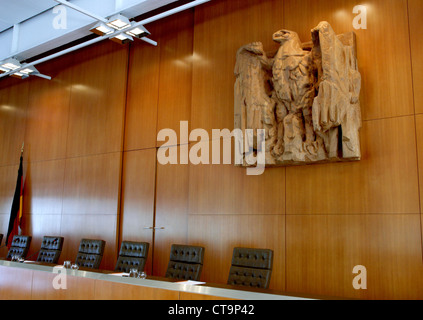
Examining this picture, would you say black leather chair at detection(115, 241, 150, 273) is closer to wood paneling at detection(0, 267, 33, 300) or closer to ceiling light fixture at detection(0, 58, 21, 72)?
wood paneling at detection(0, 267, 33, 300)

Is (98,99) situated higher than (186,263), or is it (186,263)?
(98,99)

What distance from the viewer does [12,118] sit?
29.9 ft

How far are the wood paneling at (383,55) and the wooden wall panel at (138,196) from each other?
340 centimetres

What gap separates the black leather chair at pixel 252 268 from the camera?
4.00 meters

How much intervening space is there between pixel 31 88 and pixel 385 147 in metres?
7.45

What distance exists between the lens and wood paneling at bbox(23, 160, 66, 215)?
25.5 feet

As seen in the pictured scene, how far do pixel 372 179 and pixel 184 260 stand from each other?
228 cm

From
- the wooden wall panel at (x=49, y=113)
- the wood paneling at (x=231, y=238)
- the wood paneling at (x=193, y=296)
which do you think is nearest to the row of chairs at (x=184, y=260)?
the wood paneling at (x=231, y=238)

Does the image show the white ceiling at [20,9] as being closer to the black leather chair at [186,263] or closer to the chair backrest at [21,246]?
the chair backrest at [21,246]

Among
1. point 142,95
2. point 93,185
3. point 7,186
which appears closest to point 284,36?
point 142,95

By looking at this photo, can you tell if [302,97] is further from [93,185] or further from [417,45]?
[93,185]

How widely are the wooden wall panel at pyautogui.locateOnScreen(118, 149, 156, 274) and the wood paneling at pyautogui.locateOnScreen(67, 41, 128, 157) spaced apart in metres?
0.47

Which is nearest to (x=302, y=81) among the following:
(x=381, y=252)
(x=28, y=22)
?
(x=381, y=252)

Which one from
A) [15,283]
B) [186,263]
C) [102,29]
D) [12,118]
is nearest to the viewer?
[15,283]
